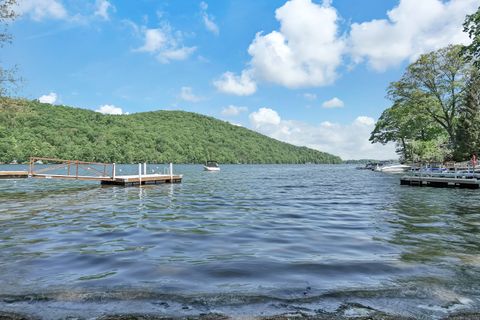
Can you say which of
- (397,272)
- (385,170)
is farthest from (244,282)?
(385,170)

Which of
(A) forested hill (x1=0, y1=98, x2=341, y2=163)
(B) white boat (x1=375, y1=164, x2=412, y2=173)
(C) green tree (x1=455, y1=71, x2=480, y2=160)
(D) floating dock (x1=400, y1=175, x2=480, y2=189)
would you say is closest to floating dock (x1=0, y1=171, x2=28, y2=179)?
(D) floating dock (x1=400, y1=175, x2=480, y2=189)

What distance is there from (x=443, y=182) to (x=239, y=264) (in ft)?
105

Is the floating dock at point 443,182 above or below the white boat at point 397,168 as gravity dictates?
below

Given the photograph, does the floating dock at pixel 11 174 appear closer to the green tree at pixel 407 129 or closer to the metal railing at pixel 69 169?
the metal railing at pixel 69 169

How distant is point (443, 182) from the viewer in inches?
1321

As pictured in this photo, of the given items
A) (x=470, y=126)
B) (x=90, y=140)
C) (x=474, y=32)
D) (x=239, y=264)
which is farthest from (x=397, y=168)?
(x=90, y=140)

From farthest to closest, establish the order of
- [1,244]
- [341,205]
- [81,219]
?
[341,205], [81,219], [1,244]

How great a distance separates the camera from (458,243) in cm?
1016

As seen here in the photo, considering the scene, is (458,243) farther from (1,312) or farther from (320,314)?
(1,312)

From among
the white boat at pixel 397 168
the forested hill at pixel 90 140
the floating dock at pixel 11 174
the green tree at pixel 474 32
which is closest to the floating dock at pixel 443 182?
the green tree at pixel 474 32

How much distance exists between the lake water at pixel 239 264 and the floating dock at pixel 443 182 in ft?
61.1

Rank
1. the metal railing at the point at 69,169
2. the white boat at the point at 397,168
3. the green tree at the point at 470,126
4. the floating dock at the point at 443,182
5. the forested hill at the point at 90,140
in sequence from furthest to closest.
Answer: the forested hill at the point at 90,140
the white boat at the point at 397,168
the green tree at the point at 470,126
the metal railing at the point at 69,169
the floating dock at the point at 443,182

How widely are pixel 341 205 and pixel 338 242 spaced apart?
1004 cm

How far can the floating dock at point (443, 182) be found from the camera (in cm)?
3102
